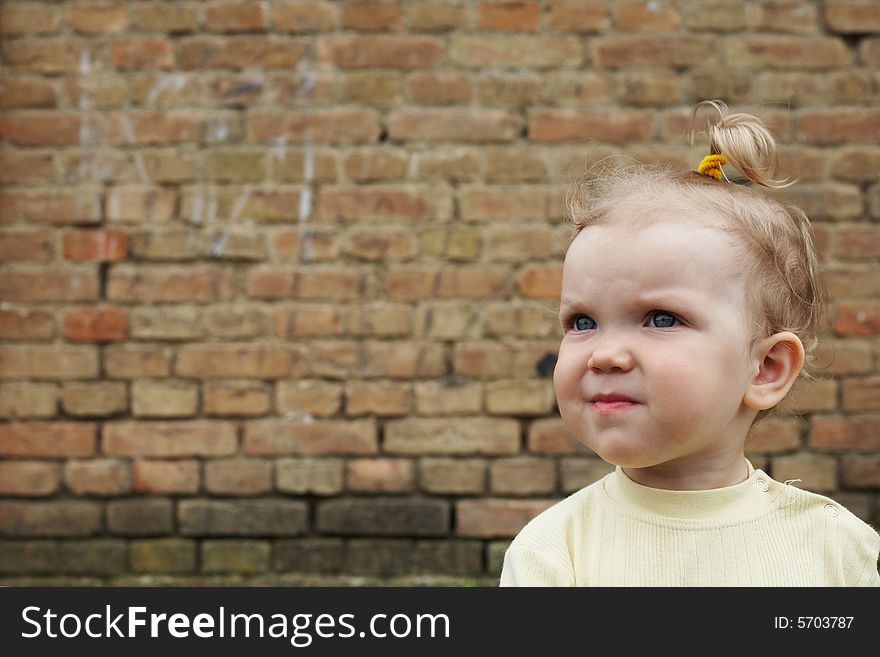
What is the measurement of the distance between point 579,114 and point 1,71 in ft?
5.53

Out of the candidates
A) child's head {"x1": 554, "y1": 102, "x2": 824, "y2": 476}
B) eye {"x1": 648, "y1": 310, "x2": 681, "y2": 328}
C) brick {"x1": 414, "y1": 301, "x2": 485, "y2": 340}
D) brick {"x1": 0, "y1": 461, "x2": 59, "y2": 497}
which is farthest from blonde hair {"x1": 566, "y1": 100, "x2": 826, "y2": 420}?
brick {"x1": 0, "y1": 461, "x2": 59, "y2": 497}

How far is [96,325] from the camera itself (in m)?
2.83

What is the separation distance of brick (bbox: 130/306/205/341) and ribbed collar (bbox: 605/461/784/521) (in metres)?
1.80

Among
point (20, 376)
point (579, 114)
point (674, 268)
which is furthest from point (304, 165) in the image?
point (674, 268)

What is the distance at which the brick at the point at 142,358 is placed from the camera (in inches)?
112

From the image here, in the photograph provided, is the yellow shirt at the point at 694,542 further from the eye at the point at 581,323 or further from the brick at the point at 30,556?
the brick at the point at 30,556

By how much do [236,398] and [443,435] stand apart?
0.61 meters

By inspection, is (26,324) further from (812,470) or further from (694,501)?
(812,470)

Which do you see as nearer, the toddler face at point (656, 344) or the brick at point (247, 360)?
the toddler face at point (656, 344)

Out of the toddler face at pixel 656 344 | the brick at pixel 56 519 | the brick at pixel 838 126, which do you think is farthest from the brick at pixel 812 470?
the brick at pixel 56 519

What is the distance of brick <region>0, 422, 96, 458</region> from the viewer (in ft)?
9.37

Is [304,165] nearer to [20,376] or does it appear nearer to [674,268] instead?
[20,376]

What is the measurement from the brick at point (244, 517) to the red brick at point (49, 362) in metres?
0.49

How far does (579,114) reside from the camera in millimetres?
2828
